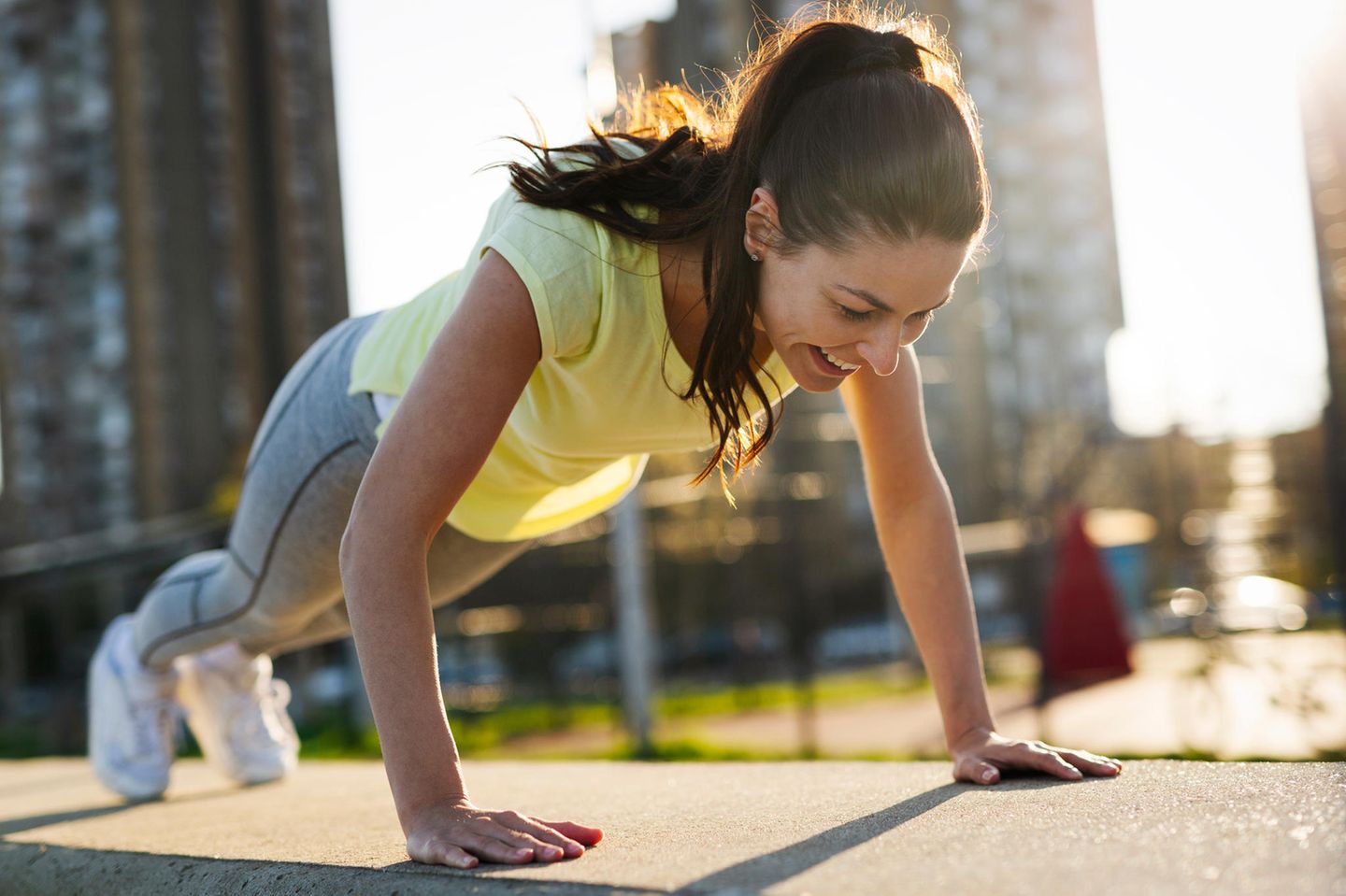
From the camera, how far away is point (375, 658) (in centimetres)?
152

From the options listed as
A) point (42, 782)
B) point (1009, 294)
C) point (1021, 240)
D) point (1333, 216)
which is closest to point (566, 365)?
point (42, 782)

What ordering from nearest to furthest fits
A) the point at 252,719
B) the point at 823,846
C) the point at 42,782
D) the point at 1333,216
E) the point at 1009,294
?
the point at 823,846 → the point at 252,719 → the point at 42,782 → the point at 1333,216 → the point at 1009,294

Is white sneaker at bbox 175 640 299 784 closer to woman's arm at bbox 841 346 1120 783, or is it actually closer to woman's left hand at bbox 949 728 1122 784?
woman's arm at bbox 841 346 1120 783

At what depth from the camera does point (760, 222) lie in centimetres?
160

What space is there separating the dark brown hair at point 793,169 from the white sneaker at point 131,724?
1.53m

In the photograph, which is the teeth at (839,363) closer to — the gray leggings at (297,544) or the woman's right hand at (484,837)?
the woman's right hand at (484,837)

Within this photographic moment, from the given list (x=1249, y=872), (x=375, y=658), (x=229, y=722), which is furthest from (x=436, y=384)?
(x=229, y=722)

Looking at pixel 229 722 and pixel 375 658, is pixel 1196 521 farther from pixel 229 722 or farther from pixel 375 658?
pixel 375 658

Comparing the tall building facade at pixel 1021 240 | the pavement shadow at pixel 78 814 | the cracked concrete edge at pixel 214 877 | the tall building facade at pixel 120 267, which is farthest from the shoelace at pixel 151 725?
the tall building facade at pixel 120 267

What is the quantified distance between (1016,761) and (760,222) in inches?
34.7

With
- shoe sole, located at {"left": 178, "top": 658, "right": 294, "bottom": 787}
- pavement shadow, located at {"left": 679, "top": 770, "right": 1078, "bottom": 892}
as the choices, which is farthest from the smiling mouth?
shoe sole, located at {"left": 178, "top": 658, "right": 294, "bottom": 787}

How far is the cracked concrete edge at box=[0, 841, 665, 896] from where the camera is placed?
1.26 meters

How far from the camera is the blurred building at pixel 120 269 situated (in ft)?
103

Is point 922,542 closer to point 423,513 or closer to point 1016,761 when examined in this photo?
point 1016,761
